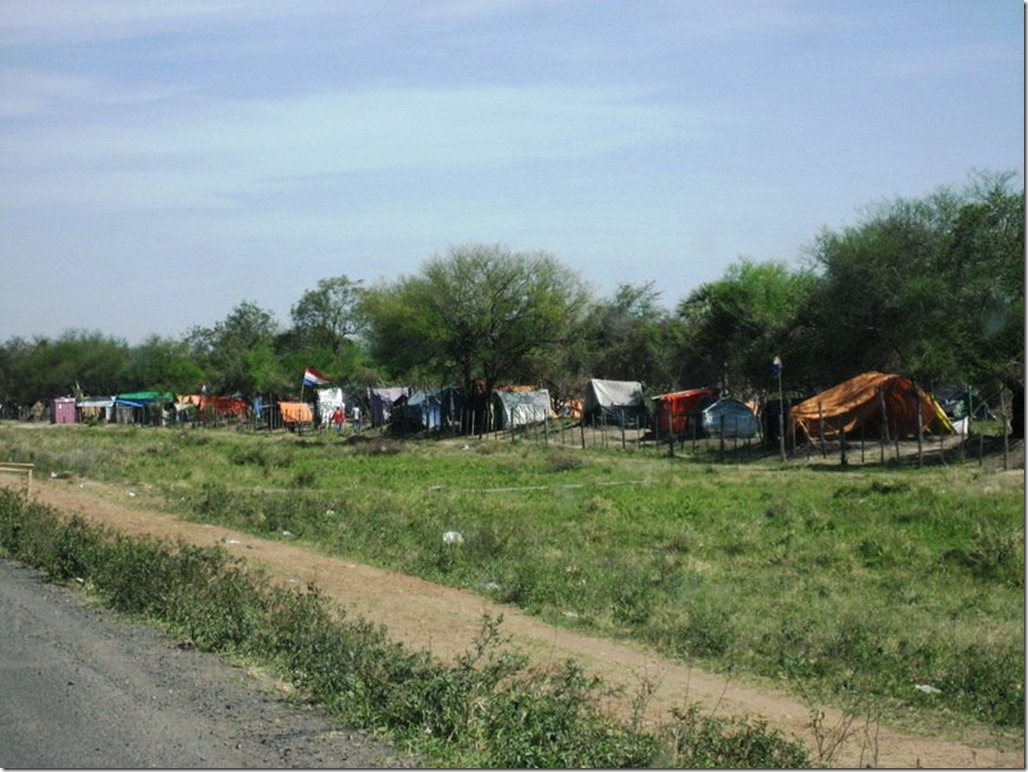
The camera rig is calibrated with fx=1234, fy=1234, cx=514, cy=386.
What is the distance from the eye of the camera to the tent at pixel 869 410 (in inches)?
1673

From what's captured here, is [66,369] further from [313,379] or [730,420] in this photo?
[730,420]

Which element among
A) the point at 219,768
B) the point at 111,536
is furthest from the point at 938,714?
the point at 111,536

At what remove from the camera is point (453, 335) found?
63750 mm

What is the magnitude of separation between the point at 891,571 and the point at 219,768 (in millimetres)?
11513

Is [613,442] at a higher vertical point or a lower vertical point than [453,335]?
lower

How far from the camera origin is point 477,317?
2499 inches

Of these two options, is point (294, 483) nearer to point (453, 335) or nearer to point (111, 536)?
point (111, 536)

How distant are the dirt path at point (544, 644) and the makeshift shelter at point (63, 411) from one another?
Result: 310 feet

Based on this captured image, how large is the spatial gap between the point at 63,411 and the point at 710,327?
67.2 meters

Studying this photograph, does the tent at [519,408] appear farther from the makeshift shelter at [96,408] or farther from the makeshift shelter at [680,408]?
the makeshift shelter at [96,408]

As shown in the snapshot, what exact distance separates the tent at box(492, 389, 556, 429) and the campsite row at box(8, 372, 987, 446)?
0.05 metres

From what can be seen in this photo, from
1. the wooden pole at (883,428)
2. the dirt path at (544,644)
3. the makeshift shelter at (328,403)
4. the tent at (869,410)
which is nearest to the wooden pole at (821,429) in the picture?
the tent at (869,410)

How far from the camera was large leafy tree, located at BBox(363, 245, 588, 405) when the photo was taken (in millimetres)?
63594

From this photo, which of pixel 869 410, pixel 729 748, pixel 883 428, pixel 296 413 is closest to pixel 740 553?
pixel 729 748
